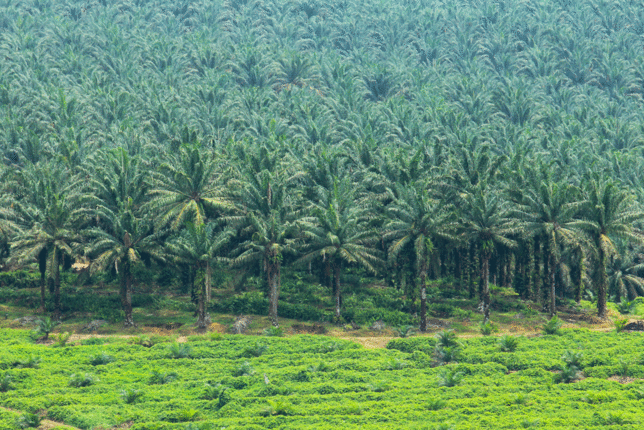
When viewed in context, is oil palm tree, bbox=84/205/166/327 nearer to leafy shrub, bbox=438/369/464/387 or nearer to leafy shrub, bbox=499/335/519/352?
leafy shrub, bbox=438/369/464/387

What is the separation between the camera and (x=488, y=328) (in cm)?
4216

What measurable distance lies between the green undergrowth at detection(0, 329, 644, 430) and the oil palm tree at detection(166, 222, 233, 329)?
2806 millimetres

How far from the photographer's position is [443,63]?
119375 mm

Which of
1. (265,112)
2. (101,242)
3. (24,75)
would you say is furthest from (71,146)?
(24,75)

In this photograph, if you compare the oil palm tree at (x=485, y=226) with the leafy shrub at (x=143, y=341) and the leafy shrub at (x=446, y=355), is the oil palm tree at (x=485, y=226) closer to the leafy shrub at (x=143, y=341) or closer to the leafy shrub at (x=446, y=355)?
the leafy shrub at (x=446, y=355)

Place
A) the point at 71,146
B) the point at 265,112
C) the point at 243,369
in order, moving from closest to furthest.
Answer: the point at 243,369, the point at 71,146, the point at 265,112

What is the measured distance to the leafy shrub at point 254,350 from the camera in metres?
38.3

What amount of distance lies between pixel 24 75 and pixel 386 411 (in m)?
76.7

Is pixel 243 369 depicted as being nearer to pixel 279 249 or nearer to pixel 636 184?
pixel 279 249

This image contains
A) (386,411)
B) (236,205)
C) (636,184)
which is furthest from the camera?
(636,184)

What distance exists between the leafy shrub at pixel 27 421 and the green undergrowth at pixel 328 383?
1.31 feet

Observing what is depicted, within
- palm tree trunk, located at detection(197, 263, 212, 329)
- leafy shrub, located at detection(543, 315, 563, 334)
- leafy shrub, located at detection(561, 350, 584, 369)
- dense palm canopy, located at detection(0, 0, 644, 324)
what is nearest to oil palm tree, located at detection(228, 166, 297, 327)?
dense palm canopy, located at detection(0, 0, 644, 324)

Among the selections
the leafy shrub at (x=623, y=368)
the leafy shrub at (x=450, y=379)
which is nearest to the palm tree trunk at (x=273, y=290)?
the leafy shrub at (x=450, y=379)

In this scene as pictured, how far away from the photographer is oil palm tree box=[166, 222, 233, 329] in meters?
42.7
